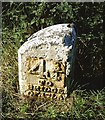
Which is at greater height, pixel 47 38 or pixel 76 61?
pixel 47 38

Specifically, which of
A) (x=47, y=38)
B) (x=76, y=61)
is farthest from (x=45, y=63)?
(x=76, y=61)

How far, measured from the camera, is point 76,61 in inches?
182

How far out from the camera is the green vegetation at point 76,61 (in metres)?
4.04

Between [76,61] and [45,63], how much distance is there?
2.41 feet

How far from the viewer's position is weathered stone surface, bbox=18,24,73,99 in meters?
3.88

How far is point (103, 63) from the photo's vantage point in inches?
184

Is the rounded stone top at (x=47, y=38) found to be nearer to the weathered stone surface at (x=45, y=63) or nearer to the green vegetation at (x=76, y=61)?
the weathered stone surface at (x=45, y=63)

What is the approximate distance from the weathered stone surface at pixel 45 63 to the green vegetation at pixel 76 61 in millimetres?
141

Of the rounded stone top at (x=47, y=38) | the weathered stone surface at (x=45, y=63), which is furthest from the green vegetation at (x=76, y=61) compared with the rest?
the rounded stone top at (x=47, y=38)

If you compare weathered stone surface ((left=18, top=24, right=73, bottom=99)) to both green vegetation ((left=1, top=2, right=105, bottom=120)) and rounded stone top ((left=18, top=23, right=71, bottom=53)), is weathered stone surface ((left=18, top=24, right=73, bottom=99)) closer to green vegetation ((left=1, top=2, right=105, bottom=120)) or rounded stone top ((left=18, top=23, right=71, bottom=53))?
rounded stone top ((left=18, top=23, right=71, bottom=53))

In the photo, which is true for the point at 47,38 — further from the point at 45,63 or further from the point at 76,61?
the point at 76,61

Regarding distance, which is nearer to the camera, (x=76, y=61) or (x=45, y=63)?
(x=45, y=63)

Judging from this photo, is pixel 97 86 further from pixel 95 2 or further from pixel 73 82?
pixel 95 2

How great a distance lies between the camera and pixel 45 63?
3.97m
